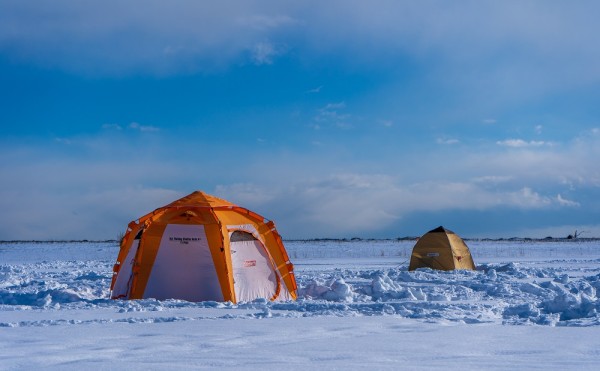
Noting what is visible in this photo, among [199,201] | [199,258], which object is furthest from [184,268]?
Answer: [199,201]

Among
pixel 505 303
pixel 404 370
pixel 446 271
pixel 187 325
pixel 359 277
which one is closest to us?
pixel 404 370

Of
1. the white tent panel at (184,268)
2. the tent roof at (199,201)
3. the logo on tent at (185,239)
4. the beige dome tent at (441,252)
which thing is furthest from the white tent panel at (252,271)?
the beige dome tent at (441,252)

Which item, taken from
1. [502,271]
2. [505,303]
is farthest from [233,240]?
[502,271]

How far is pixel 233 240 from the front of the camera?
500 inches

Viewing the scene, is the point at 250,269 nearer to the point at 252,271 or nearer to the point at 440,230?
the point at 252,271

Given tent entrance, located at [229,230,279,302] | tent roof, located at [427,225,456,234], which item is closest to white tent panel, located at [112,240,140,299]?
tent entrance, located at [229,230,279,302]

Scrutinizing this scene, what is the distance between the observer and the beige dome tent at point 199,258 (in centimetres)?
1235

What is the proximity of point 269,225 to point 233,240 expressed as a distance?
1.00 meters

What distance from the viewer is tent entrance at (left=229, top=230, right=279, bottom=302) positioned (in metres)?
12.5

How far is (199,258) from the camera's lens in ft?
40.9

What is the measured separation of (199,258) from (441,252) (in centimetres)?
1117

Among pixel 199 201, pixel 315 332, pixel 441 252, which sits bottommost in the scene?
pixel 315 332

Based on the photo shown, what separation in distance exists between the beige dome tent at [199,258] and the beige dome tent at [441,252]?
31.2 feet

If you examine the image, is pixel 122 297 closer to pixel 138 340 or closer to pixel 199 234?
pixel 199 234
